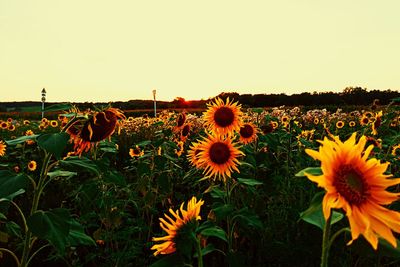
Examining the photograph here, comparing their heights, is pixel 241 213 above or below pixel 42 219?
below

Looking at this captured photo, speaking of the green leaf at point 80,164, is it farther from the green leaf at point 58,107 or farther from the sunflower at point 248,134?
the sunflower at point 248,134

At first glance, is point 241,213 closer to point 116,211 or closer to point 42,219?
point 116,211

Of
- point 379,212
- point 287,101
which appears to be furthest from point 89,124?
point 287,101

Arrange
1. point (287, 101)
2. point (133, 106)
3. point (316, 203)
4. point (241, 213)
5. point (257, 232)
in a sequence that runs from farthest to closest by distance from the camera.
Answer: point (133, 106) → point (287, 101) → point (257, 232) → point (241, 213) → point (316, 203)

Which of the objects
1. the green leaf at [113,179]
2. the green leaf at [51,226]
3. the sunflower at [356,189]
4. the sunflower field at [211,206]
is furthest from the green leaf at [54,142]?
the sunflower at [356,189]

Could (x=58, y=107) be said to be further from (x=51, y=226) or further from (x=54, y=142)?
(x=51, y=226)

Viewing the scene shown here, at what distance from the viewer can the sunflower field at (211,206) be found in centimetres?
114

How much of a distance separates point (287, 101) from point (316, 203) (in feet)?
135

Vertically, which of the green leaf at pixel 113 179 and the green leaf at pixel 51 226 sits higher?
the green leaf at pixel 113 179

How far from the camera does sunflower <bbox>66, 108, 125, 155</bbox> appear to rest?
1.98 m

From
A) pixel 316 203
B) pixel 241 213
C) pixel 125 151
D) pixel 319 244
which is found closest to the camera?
pixel 316 203

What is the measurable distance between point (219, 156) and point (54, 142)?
181 centimetres

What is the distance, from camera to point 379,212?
1125 mm

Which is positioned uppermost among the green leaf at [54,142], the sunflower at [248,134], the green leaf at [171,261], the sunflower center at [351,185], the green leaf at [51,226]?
the green leaf at [54,142]
